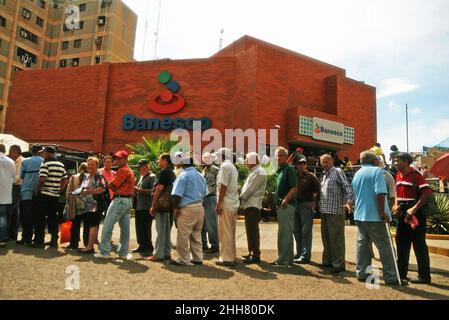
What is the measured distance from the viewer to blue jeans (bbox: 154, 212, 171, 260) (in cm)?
551

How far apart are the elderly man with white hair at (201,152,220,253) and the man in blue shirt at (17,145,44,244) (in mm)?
2995

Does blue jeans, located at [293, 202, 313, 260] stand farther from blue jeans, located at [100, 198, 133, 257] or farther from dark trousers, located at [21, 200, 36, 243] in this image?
dark trousers, located at [21, 200, 36, 243]

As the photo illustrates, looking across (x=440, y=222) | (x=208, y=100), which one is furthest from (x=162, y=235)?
(x=208, y=100)

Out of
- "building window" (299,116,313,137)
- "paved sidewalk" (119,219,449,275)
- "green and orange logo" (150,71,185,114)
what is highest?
"green and orange logo" (150,71,185,114)

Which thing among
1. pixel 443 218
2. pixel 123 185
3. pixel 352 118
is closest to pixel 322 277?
pixel 123 185

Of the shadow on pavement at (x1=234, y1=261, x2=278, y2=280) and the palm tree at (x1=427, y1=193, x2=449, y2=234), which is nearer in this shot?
the shadow on pavement at (x1=234, y1=261, x2=278, y2=280)

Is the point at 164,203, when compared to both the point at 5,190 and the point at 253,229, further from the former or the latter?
the point at 5,190

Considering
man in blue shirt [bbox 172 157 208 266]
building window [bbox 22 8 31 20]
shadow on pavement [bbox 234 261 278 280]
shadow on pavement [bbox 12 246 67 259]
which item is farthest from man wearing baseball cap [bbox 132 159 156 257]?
building window [bbox 22 8 31 20]

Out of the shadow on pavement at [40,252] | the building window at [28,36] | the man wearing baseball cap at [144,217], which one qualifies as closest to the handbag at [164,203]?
the man wearing baseball cap at [144,217]

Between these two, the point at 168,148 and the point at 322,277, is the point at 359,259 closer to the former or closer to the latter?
the point at 322,277

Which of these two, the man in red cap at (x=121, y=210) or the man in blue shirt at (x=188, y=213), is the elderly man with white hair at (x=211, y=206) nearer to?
the man in blue shirt at (x=188, y=213)

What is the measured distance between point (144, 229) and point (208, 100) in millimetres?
14937

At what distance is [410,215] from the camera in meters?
4.45

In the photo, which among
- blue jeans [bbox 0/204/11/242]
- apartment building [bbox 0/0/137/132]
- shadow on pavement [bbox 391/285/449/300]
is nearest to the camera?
shadow on pavement [bbox 391/285/449/300]
